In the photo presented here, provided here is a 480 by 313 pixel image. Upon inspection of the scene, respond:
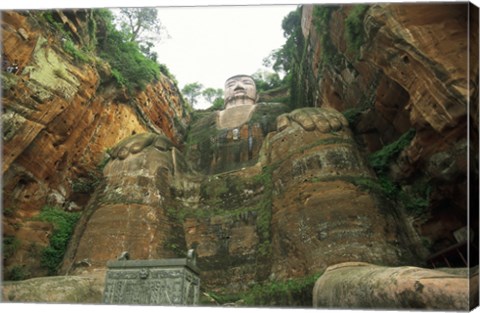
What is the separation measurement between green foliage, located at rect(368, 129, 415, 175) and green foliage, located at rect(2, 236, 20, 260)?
30.6 feet

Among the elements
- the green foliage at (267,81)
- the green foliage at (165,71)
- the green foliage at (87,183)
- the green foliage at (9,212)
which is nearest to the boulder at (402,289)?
the green foliage at (9,212)

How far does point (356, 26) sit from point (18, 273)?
31.9ft

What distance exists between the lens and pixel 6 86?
1030cm

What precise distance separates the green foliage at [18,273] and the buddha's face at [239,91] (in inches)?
540

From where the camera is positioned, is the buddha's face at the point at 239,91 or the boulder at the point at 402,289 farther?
the buddha's face at the point at 239,91

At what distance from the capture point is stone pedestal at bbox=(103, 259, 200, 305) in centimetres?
743

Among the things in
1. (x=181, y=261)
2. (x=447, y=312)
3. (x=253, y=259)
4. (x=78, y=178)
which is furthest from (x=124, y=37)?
(x=447, y=312)

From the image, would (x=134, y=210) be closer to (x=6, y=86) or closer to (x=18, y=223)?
(x=18, y=223)

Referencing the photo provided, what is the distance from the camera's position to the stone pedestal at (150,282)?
7434 millimetres

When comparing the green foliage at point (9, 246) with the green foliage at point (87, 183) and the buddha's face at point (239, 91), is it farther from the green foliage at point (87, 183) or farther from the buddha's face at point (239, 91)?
the buddha's face at point (239, 91)

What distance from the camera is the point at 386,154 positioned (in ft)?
38.7

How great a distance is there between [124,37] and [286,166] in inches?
355

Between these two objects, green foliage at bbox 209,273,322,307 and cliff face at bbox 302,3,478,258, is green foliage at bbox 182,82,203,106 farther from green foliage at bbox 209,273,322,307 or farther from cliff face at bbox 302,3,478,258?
green foliage at bbox 209,273,322,307

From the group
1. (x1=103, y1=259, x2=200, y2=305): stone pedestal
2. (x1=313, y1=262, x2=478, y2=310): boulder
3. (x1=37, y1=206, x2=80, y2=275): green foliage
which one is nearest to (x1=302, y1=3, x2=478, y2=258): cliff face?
(x1=313, y1=262, x2=478, y2=310): boulder
